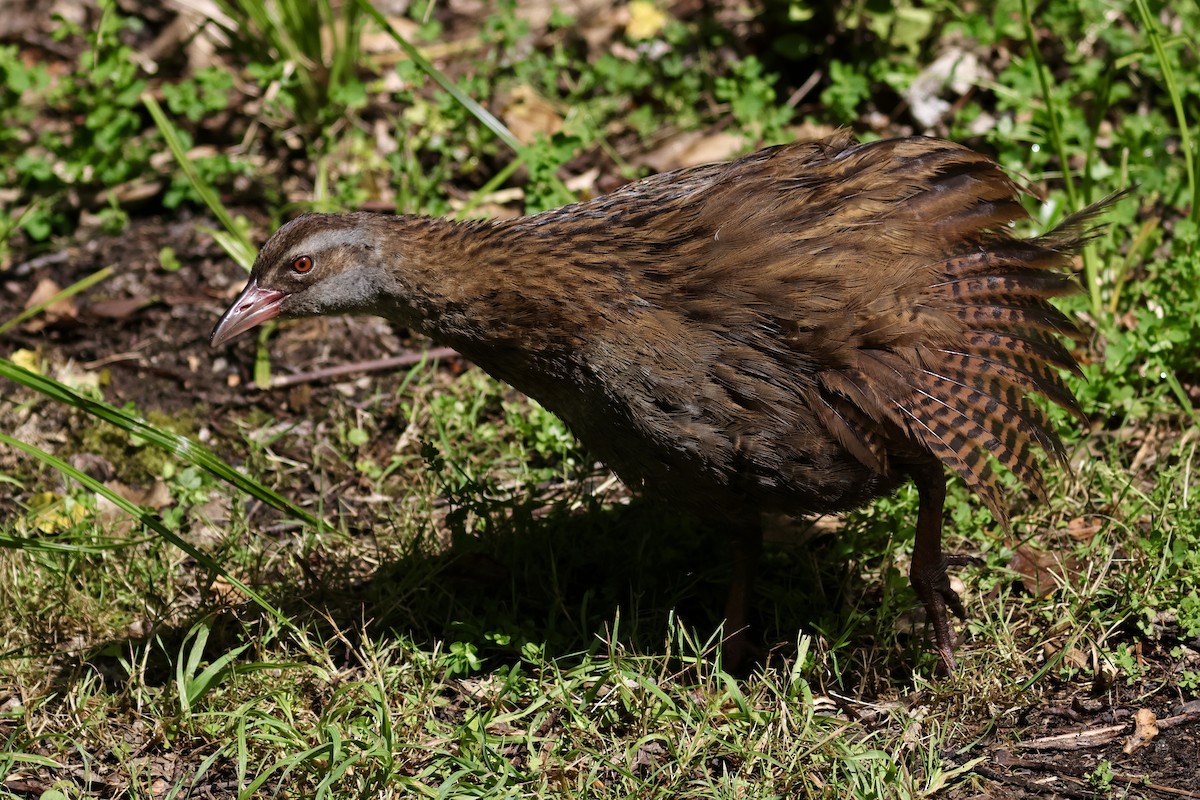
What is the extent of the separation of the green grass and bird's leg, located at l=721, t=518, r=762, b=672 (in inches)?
4.4

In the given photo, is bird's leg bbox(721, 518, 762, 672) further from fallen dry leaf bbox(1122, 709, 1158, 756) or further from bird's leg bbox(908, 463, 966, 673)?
fallen dry leaf bbox(1122, 709, 1158, 756)

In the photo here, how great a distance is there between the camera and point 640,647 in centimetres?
370

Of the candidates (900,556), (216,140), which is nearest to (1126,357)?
(900,556)

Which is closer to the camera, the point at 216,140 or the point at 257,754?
the point at 257,754

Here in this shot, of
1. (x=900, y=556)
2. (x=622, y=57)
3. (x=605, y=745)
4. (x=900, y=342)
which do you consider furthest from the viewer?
(x=622, y=57)

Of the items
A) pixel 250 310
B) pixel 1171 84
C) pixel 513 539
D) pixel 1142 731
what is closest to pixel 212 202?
pixel 250 310

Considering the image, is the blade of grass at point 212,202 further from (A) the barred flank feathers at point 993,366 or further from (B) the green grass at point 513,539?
(A) the barred flank feathers at point 993,366

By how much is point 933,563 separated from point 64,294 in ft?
11.1

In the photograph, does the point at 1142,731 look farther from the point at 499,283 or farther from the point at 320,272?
the point at 320,272

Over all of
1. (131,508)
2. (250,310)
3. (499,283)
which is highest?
(499,283)

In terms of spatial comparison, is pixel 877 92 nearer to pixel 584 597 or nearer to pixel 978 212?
pixel 978 212

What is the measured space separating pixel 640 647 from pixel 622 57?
10.7 feet

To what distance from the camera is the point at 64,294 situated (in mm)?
4820

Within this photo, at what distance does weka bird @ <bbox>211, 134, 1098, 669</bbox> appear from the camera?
3.13m
